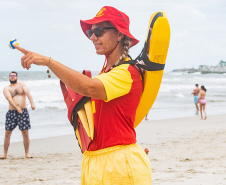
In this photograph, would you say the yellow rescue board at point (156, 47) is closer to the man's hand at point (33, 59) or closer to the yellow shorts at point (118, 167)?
the yellow shorts at point (118, 167)

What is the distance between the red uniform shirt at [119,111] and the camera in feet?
6.31

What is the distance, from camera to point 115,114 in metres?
1.96

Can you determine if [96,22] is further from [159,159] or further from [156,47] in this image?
[159,159]

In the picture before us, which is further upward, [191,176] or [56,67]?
[56,67]

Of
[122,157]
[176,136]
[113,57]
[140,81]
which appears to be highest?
[113,57]

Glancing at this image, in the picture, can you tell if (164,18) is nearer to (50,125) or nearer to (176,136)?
(176,136)

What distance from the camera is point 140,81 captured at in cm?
201

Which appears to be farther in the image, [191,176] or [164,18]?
[191,176]

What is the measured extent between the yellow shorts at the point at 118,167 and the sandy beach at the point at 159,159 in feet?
11.9

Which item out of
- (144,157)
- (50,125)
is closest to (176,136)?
(50,125)

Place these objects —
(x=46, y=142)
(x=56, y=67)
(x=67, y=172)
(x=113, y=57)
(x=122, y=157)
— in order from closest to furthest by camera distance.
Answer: (x=56, y=67)
(x=122, y=157)
(x=113, y=57)
(x=67, y=172)
(x=46, y=142)

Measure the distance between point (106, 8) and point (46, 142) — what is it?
27.4 feet

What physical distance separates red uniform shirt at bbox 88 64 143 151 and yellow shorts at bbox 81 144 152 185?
0.12ft

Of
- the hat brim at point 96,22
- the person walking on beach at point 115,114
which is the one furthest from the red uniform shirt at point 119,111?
the hat brim at point 96,22
